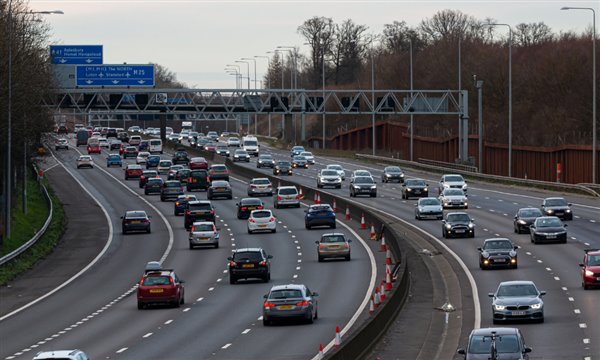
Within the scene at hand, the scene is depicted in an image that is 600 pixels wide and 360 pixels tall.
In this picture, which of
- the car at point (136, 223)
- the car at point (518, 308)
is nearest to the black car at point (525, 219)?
the car at point (136, 223)

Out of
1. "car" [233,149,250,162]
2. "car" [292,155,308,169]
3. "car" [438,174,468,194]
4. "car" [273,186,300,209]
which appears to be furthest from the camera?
"car" [233,149,250,162]

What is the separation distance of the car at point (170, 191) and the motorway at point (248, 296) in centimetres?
872

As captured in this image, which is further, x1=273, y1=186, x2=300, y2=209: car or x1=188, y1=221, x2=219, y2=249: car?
x1=273, y1=186, x2=300, y2=209: car

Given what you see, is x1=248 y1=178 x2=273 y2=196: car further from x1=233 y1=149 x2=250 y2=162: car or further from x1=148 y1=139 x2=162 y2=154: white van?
x1=148 y1=139 x2=162 y2=154: white van

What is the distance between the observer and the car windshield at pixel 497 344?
27875 millimetres

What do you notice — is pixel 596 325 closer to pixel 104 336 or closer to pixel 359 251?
pixel 104 336

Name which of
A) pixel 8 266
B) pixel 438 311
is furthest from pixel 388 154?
pixel 438 311

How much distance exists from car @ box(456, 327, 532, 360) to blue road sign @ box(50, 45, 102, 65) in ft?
302

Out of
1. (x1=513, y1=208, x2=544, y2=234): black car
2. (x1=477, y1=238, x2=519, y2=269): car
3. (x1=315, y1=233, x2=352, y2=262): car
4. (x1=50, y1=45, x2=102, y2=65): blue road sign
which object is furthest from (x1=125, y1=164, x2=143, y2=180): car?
(x1=477, y1=238, x2=519, y2=269): car

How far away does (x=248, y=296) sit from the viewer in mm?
48375

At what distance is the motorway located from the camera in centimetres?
3569

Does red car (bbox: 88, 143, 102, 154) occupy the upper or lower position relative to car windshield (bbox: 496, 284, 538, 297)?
upper

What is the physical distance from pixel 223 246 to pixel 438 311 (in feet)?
84.8

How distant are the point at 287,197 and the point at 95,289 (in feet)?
108
